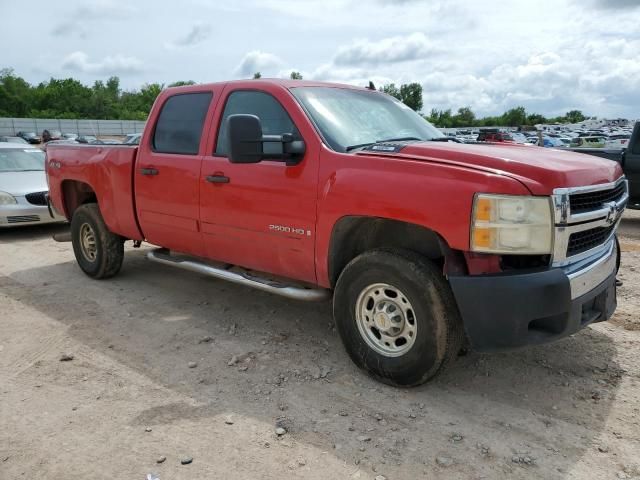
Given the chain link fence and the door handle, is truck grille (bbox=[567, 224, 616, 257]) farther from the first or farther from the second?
the chain link fence

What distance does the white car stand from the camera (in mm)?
8758

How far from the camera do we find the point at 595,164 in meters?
3.52

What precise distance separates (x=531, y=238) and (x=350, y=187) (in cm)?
113

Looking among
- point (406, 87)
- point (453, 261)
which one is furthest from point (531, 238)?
point (406, 87)

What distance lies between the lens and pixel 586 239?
11.0ft

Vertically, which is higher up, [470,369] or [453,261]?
[453,261]

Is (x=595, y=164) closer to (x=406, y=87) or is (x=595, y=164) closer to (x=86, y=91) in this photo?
(x=406, y=87)

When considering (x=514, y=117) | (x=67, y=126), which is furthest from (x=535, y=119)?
(x=67, y=126)

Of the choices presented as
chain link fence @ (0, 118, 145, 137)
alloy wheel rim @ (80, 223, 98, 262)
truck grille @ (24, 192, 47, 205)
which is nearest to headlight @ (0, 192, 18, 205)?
truck grille @ (24, 192, 47, 205)

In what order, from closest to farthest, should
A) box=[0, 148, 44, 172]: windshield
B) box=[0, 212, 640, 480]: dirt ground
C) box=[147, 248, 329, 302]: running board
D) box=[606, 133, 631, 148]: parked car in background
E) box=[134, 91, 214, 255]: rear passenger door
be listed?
box=[0, 212, 640, 480]: dirt ground → box=[147, 248, 329, 302]: running board → box=[134, 91, 214, 255]: rear passenger door → box=[0, 148, 44, 172]: windshield → box=[606, 133, 631, 148]: parked car in background

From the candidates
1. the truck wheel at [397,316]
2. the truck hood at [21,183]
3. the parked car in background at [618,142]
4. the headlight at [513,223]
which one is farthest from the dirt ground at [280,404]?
the parked car in background at [618,142]

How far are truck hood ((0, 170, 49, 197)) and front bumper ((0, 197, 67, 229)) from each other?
0.22 m

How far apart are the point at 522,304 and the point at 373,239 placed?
1200 mm

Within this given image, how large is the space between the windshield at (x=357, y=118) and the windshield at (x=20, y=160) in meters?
7.67
